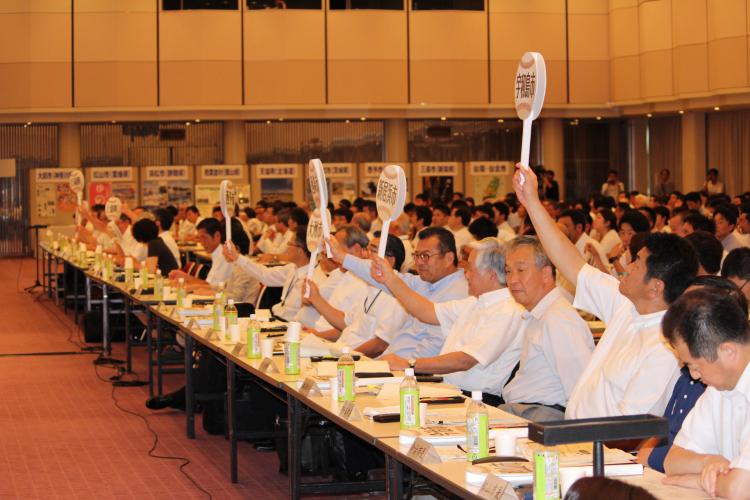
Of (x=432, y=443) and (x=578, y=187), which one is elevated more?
(x=578, y=187)

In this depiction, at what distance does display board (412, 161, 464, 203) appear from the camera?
2370cm

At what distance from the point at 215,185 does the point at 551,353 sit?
1872 cm

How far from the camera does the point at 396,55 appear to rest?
23.8 metres

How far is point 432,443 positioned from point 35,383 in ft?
23.5

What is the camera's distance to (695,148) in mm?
22656

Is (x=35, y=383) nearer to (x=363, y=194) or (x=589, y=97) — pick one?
(x=363, y=194)

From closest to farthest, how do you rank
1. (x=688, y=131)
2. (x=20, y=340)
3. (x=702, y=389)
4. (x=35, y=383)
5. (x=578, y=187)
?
(x=702, y=389) < (x=35, y=383) < (x=20, y=340) < (x=688, y=131) < (x=578, y=187)

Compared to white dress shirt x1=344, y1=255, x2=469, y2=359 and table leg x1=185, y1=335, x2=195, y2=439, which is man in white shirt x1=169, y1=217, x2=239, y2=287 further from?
white dress shirt x1=344, y1=255, x2=469, y2=359

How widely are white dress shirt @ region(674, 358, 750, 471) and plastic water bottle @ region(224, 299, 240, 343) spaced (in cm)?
385

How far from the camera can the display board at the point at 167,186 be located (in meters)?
23.7

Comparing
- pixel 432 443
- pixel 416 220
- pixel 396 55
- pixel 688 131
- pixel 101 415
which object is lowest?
pixel 101 415

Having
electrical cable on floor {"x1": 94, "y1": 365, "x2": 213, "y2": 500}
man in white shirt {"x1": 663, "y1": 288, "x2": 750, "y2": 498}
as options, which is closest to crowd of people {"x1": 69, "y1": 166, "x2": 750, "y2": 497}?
man in white shirt {"x1": 663, "y1": 288, "x2": 750, "y2": 498}

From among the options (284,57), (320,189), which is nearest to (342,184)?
(284,57)

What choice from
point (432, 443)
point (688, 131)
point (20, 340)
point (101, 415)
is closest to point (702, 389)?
point (432, 443)
